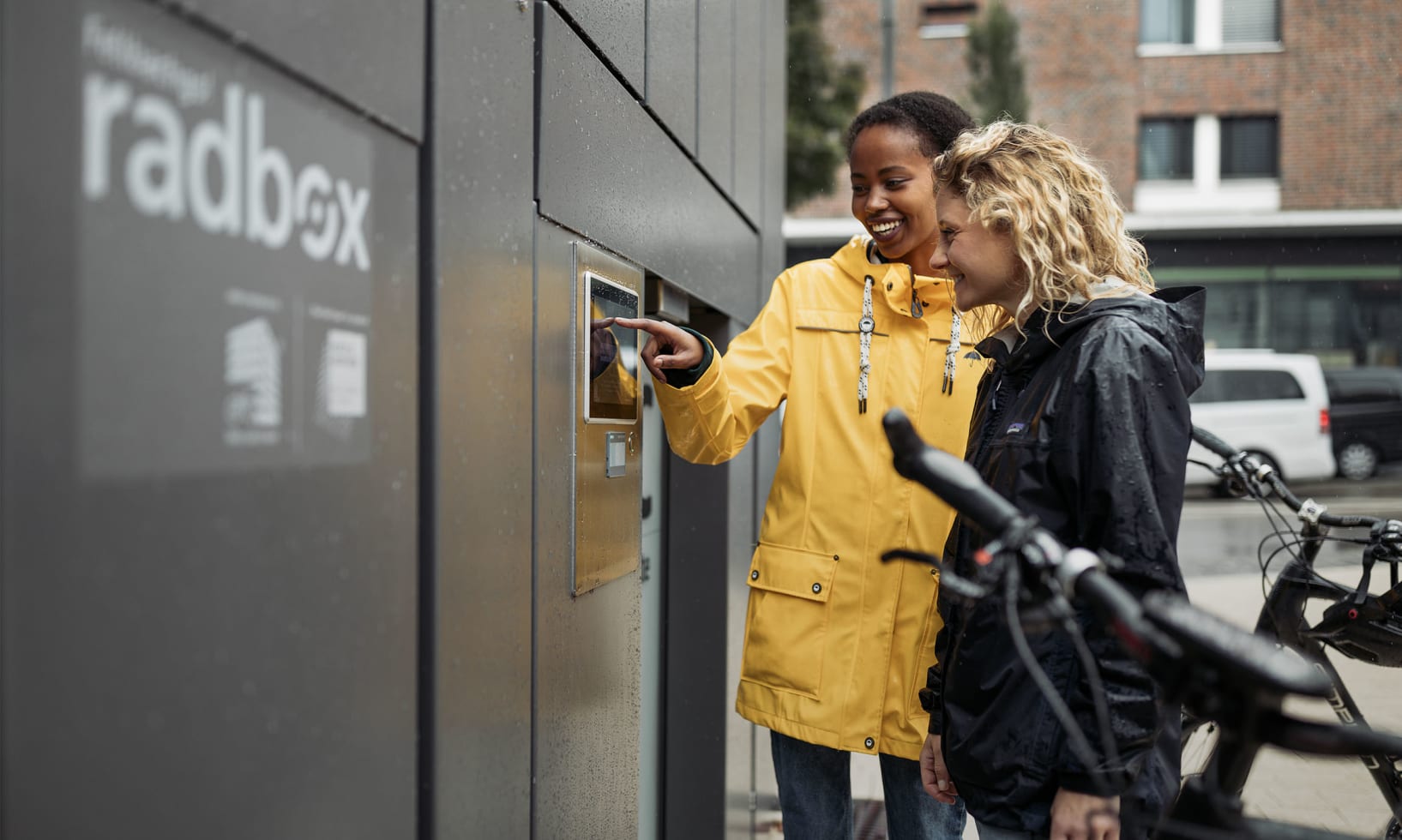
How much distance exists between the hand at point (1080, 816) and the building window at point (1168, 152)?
2012 centimetres

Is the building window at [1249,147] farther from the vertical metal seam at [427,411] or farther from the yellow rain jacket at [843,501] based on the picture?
the vertical metal seam at [427,411]

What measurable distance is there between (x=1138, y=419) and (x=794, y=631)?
3.24 ft

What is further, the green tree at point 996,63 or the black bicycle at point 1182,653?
the green tree at point 996,63

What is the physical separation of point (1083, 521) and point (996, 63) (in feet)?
62.8

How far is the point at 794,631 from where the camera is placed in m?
2.46

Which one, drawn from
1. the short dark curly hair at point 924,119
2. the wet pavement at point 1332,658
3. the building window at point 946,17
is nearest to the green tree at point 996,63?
the building window at point 946,17

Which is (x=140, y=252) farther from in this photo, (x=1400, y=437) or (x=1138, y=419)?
(x=1400, y=437)

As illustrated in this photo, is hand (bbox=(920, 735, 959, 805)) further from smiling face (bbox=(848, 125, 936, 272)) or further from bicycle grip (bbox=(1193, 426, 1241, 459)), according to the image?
bicycle grip (bbox=(1193, 426, 1241, 459))

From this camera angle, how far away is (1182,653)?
1.07 m

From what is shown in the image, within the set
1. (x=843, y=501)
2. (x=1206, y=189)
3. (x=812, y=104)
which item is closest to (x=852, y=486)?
(x=843, y=501)

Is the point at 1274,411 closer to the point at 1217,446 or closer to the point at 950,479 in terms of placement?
the point at 1217,446

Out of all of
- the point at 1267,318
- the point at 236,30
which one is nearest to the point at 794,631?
the point at 236,30

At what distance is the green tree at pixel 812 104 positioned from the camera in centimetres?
1451

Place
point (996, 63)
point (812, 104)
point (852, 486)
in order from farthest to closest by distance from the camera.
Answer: point (996, 63)
point (812, 104)
point (852, 486)
